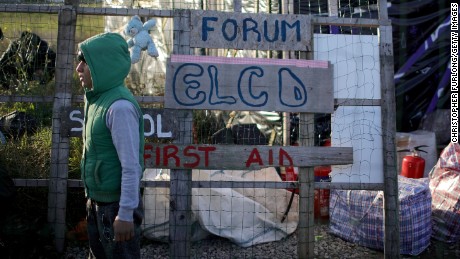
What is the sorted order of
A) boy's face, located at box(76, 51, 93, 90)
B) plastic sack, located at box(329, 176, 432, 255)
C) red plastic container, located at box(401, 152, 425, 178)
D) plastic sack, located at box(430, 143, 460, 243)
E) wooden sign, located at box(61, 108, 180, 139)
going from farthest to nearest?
red plastic container, located at box(401, 152, 425, 178), plastic sack, located at box(430, 143, 460, 243), plastic sack, located at box(329, 176, 432, 255), wooden sign, located at box(61, 108, 180, 139), boy's face, located at box(76, 51, 93, 90)

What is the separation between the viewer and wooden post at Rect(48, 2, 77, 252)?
425cm

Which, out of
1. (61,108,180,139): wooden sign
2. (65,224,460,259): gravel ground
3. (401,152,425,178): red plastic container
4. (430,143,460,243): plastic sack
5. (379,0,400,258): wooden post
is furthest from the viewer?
(401,152,425,178): red plastic container

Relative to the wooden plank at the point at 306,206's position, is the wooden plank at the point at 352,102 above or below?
above

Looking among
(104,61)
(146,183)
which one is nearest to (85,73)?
(104,61)

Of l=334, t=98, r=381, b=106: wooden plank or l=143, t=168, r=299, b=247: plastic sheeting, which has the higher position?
l=334, t=98, r=381, b=106: wooden plank

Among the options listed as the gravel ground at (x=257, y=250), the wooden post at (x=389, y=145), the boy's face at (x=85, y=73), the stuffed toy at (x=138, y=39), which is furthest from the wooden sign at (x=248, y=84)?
the gravel ground at (x=257, y=250)

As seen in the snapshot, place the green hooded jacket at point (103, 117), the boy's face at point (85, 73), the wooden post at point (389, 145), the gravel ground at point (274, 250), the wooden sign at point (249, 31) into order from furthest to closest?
the gravel ground at point (274, 250) → the wooden post at point (389, 145) → the wooden sign at point (249, 31) → the boy's face at point (85, 73) → the green hooded jacket at point (103, 117)

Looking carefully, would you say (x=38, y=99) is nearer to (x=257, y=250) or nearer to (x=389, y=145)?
(x=257, y=250)

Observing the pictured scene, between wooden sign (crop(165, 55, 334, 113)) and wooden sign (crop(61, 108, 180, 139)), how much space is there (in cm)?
10

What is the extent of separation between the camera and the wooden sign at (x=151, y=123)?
165 inches

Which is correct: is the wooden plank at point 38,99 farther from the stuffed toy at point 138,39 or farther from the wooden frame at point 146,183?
the stuffed toy at point 138,39

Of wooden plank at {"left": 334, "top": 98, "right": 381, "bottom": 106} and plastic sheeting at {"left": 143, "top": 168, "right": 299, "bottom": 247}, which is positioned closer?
wooden plank at {"left": 334, "top": 98, "right": 381, "bottom": 106}

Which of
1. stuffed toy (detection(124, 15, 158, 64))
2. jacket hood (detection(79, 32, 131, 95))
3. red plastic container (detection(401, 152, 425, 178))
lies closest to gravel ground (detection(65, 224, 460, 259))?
red plastic container (detection(401, 152, 425, 178))

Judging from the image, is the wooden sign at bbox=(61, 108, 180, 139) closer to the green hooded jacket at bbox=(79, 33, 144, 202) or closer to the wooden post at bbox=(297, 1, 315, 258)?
the wooden post at bbox=(297, 1, 315, 258)
